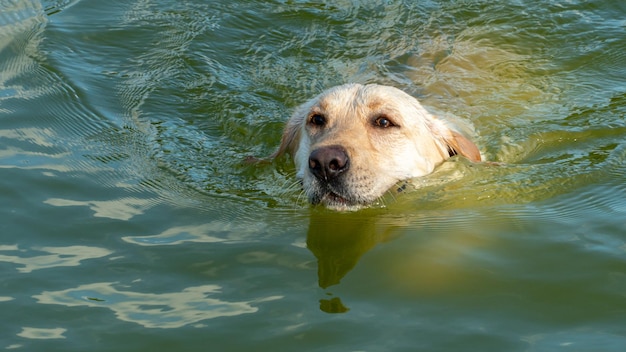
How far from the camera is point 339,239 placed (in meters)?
4.93

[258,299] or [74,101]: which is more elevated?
[74,101]

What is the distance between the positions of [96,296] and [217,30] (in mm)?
5269

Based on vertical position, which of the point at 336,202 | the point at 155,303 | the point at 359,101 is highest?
the point at 359,101

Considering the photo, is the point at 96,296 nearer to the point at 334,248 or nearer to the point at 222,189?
the point at 334,248

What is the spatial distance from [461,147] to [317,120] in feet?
3.64

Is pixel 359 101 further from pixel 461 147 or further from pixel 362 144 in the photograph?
pixel 461 147

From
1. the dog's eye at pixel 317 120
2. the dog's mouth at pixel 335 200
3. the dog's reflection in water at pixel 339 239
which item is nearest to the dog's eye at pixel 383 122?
the dog's eye at pixel 317 120

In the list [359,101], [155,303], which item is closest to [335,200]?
[359,101]

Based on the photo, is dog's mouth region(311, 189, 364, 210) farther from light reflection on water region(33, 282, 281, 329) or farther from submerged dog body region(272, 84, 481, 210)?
light reflection on water region(33, 282, 281, 329)

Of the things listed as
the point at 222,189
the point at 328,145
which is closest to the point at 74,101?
the point at 222,189

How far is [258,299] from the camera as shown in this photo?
4062mm

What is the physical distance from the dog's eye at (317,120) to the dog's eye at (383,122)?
1.18ft

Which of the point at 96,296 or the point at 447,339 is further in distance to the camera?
the point at 96,296

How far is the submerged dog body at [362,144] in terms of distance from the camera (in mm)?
5012
